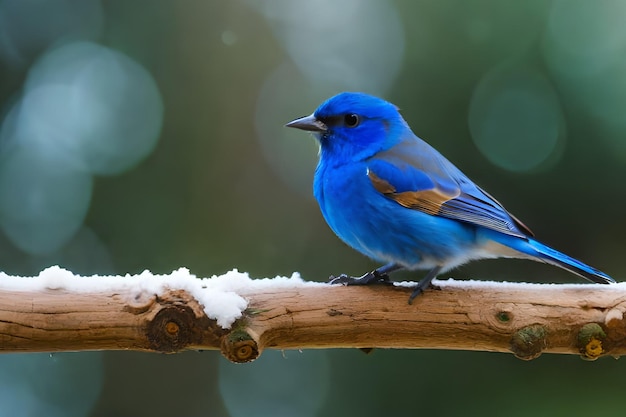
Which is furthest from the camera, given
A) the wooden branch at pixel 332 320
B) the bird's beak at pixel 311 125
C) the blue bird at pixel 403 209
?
the bird's beak at pixel 311 125

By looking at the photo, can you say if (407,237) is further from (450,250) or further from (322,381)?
(322,381)

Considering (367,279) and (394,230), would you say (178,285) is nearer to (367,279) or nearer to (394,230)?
(367,279)

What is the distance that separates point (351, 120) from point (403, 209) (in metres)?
0.38

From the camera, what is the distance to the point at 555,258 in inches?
87.3

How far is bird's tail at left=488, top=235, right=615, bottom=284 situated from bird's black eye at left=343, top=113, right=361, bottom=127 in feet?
1.96

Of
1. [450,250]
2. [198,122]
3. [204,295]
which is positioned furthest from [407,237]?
Answer: [198,122]

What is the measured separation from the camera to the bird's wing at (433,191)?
7.68 ft

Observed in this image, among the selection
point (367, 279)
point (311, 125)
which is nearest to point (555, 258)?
point (367, 279)

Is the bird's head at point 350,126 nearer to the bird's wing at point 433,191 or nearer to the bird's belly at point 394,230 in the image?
the bird's wing at point 433,191

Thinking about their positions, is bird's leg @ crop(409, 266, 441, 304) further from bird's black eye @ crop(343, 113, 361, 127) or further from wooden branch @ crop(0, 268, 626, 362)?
bird's black eye @ crop(343, 113, 361, 127)

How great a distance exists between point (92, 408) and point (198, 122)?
123 cm

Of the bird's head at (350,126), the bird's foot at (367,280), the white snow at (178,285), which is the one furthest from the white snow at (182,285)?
the bird's head at (350,126)

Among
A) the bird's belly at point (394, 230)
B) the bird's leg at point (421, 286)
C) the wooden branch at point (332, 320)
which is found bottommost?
the wooden branch at point (332, 320)

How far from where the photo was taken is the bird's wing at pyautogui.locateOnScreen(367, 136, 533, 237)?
7.68ft
